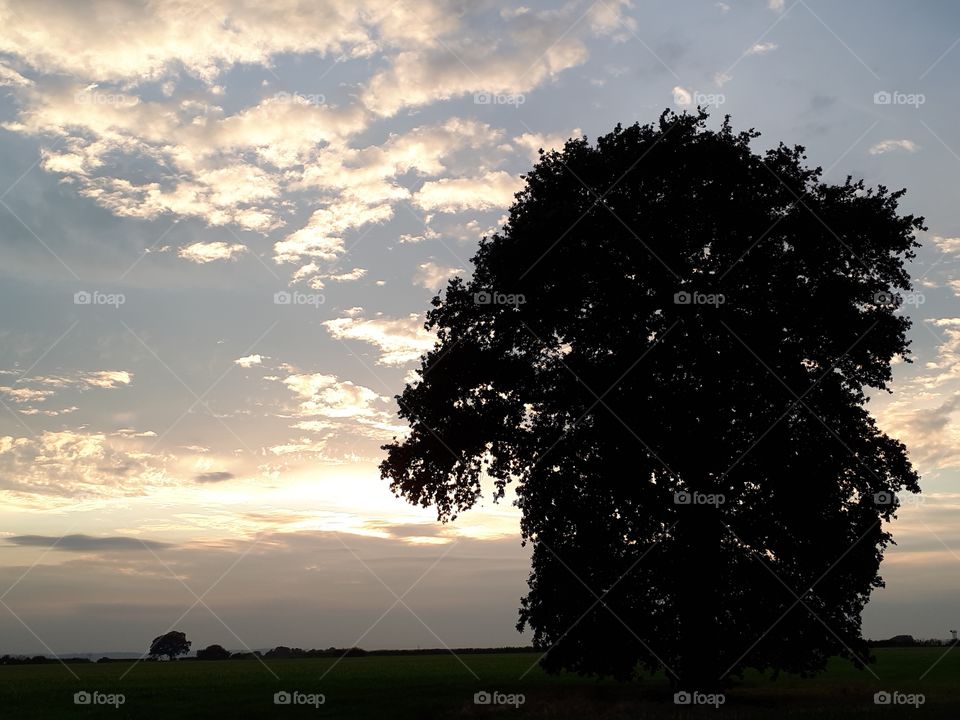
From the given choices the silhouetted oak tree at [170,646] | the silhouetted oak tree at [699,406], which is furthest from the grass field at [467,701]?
A: the silhouetted oak tree at [170,646]

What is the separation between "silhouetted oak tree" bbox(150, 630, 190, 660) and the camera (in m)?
160

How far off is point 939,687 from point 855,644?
1365 cm

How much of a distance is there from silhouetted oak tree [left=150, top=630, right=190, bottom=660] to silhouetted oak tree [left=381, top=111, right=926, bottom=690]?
482 feet

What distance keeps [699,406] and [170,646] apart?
154 meters

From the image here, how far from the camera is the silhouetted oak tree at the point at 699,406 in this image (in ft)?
95.9

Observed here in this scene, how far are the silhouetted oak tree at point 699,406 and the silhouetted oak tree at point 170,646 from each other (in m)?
147

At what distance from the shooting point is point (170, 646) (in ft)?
525

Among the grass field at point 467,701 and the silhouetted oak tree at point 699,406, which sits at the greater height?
the silhouetted oak tree at point 699,406

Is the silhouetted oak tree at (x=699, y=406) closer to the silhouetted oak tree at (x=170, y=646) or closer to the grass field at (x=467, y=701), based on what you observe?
the grass field at (x=467, y=701)

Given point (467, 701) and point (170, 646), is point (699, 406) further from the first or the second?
point (170, 646)

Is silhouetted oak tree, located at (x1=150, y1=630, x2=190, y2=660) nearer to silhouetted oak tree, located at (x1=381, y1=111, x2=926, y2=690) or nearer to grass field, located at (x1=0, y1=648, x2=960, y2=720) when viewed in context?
grass field, located at (x1=0, y1=648, x2=960, y2=720)

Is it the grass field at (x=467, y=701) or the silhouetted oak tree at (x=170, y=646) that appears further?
the silhouetted oak tree at (x=170, y=646)

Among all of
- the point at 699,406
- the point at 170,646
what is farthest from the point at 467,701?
the point at 170,646

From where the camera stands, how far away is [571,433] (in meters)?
30.9
